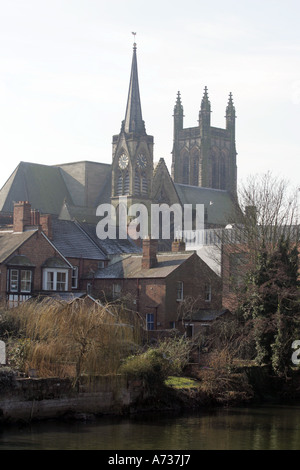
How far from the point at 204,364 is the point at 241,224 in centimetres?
1466

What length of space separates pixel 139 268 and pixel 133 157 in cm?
3934

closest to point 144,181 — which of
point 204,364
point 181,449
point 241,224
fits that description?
point 241,224

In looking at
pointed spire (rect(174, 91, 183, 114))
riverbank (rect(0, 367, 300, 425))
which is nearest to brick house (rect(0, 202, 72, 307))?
riverbank (rect(0, 367, 300, 425))

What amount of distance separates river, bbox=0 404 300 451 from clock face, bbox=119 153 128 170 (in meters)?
58.4

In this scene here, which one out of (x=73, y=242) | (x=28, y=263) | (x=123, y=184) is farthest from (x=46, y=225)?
(x=123, y=184)

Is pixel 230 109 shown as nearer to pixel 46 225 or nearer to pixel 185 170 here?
pixel 185 170

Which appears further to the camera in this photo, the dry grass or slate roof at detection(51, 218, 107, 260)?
slate roof at detection(51, 218, 107, 260)

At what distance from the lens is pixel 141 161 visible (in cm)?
9031

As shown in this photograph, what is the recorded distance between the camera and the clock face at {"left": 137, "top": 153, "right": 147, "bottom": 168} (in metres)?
89.9

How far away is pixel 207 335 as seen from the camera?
146 feet

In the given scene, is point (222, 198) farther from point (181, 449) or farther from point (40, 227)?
point (181, 449)

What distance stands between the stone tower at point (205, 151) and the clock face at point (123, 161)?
90.6 feet

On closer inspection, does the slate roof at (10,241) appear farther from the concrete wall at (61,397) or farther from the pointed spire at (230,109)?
the pointed spire at (230,109)

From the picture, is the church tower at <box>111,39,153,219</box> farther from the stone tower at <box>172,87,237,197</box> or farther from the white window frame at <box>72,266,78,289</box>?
the white window frame at <box>72,266,78,289</box>
